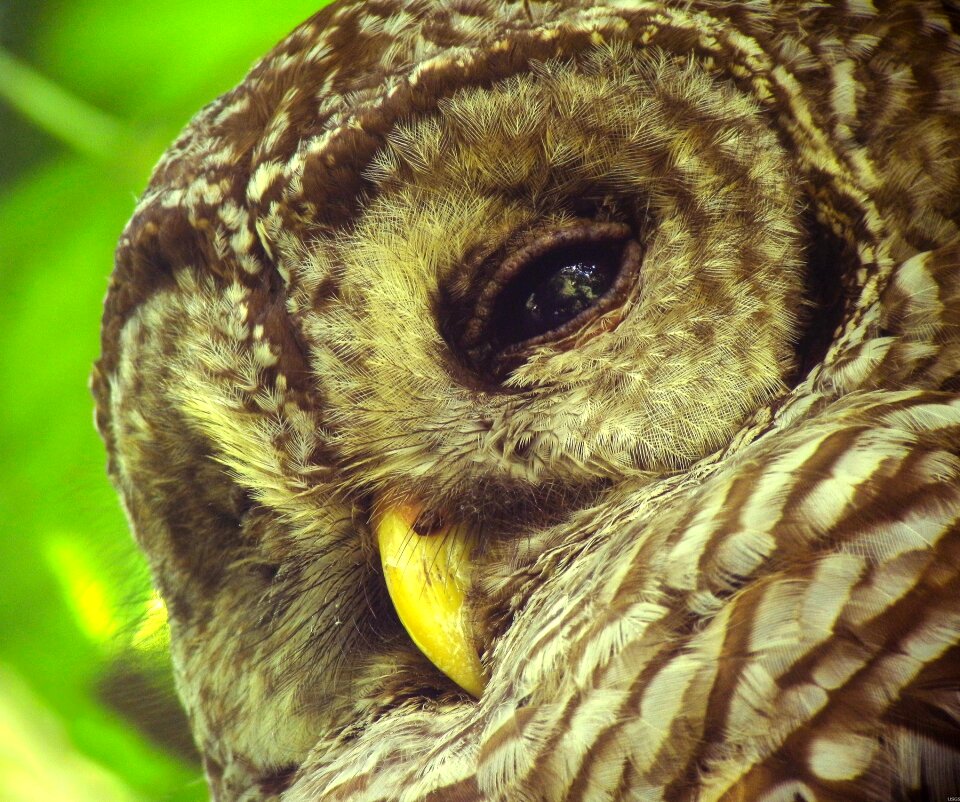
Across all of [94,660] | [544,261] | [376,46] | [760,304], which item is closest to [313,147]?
[376,46]

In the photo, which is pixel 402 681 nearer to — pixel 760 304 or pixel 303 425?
pixel 303 425

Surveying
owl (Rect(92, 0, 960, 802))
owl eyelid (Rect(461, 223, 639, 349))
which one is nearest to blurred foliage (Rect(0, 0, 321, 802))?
owl (Rect(92, 0, 960, 802))

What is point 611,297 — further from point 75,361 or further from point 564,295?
point 75,361

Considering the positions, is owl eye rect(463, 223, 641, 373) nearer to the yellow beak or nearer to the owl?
the owl

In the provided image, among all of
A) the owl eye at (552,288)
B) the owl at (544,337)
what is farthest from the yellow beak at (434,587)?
the owl eye at (552,288)

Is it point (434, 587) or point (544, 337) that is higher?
point (544, 337)

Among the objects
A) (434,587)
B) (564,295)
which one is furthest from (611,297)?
(434,587)

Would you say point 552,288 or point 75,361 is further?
point 75,361
